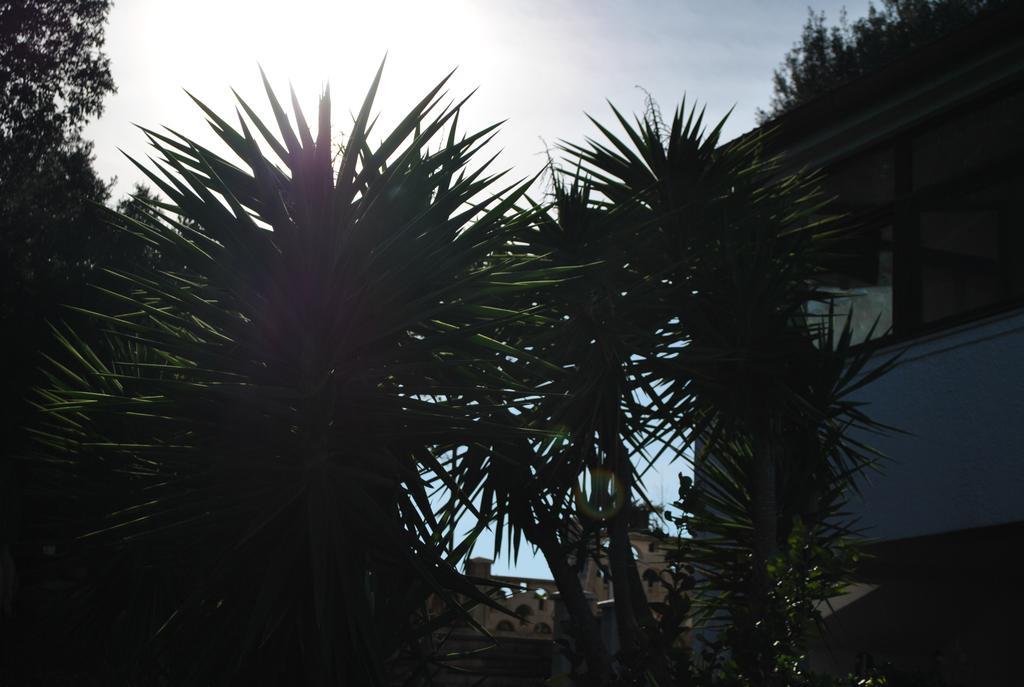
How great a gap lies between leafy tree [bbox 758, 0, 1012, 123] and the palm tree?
26522 millimetres

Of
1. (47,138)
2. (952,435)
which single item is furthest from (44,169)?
(952,435)

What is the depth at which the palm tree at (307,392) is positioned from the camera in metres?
4.43

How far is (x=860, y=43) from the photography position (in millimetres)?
32375

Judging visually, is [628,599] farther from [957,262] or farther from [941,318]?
[957,262]

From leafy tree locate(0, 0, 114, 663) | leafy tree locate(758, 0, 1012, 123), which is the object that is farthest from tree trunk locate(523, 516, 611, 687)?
leafy tree locate(758, 0, 1012, 123)

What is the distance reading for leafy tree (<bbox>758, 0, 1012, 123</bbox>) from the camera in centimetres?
2964

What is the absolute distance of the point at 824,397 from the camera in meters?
7.07

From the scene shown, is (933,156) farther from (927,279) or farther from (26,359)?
(26,359)

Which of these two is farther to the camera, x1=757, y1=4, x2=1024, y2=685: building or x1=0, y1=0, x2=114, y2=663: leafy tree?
x1=0, y1=0, x2=114, y2=663: leafy tree

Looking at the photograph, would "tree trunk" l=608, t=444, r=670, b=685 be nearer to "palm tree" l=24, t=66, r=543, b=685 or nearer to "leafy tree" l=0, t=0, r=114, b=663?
"palm tree" l=24, t=66, r=543, b=685

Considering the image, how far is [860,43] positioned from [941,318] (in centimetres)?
2572

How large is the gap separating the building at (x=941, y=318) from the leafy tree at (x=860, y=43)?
67.7 ft

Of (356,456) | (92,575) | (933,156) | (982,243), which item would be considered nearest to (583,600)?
(356,456)

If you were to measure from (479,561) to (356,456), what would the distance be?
9.28m
